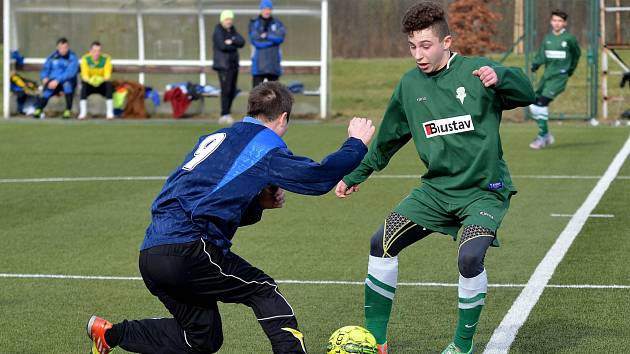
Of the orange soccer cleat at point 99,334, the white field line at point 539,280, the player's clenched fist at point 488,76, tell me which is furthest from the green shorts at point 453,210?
the orange soccer cleat at point 99,334

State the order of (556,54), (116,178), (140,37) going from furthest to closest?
(140,37) < (556,54) < (116,178)

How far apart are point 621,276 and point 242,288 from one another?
4.36 m

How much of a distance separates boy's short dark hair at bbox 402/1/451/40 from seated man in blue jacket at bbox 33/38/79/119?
19.0 meters

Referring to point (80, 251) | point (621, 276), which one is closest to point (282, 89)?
point (621, 276)

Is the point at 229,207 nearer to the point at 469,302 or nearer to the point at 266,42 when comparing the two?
the point at 469,302

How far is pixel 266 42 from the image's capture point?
924 inches

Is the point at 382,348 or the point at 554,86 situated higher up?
the point at 554,86

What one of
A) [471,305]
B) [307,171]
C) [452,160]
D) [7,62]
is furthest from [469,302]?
[7,62]

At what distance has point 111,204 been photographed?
13734mm

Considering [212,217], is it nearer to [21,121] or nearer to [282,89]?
[282,89]

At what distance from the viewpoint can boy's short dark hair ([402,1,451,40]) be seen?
686 cm

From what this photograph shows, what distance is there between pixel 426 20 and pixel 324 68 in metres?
18.4

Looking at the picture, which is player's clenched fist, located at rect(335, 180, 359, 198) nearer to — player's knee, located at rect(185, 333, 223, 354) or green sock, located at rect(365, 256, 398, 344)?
green sock, located at rect(365, 256, 398, 344)

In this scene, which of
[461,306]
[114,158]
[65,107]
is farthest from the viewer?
[65,107]
